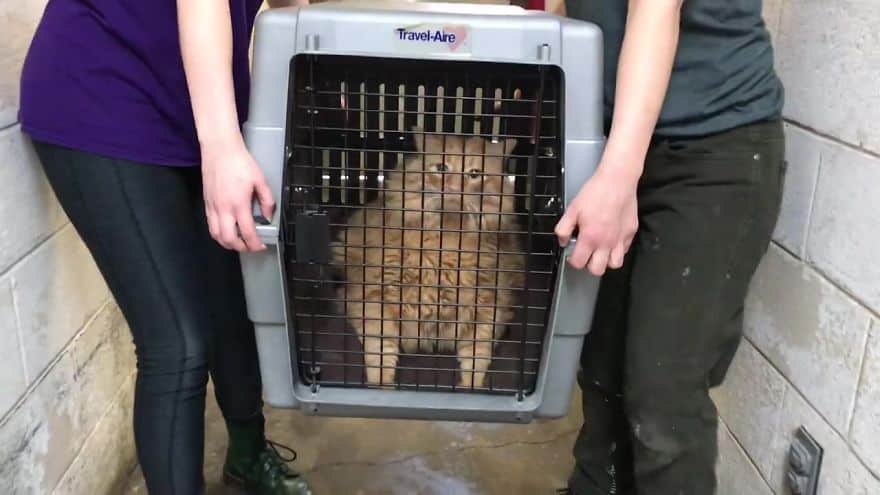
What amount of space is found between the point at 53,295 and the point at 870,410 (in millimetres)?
1221

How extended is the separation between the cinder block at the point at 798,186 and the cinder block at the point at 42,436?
118cm

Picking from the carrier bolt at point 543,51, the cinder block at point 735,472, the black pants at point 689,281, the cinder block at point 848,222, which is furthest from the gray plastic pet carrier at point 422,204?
the cinder block at point 735,472

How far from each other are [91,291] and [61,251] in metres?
0.18

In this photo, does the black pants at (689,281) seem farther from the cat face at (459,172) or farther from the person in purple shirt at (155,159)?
the person in purple shirt at (155,159)

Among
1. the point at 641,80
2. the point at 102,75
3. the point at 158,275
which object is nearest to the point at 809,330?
the point at 641,80

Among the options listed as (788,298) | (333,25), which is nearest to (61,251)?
(333,25)

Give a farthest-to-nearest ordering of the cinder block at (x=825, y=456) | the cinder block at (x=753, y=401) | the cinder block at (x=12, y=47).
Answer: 1. the cinder block at (x=753, y=401)
2. the cinder block at (x=12, y=47)
3. the cinder block at (x=825, y=456)

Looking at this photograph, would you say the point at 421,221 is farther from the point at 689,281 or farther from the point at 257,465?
the point at 257,465

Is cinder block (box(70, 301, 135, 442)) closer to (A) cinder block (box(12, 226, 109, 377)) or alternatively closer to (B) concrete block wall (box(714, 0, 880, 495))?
(A) cinder block (box(12, 226, 109, 377))

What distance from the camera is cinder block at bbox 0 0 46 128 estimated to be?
111 centimetres

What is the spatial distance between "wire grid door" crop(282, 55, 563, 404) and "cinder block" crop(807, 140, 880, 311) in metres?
0.39

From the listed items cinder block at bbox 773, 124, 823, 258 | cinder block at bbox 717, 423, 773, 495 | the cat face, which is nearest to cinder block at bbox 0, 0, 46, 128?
the cat face

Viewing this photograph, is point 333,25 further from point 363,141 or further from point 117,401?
point 117,401

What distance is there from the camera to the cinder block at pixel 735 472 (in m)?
1.32
